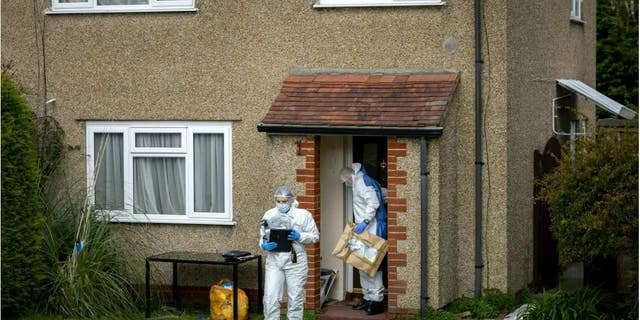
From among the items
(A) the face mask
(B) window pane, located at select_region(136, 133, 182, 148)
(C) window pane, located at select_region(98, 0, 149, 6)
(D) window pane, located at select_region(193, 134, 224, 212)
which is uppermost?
(C) window pane, located at select_region(98, 0, 149, 6)

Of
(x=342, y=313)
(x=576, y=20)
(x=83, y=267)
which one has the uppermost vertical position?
(x=576, y=20)

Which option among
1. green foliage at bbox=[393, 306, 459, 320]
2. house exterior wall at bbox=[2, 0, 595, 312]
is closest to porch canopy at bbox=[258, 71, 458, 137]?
house exterior wall at bbox=[2, 0, 595, 312]

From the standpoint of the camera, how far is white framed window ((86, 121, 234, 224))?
14.3 meters

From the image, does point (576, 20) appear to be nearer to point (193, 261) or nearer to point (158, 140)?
point (158, 140)

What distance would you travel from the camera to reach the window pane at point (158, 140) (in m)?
14.5

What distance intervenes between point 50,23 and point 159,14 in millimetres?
1519

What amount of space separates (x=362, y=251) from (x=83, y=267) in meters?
3.16

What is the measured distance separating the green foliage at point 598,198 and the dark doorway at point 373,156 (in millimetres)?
2218

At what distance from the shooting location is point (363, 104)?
43.1 feet

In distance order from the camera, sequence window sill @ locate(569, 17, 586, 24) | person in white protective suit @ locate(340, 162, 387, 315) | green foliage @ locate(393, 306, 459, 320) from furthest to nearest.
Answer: window sill @ locate(569, 17, 586, 24) → person in white protective suit @ locate(340, 162, 387, 315) → green foliage @ locate(393, 306, 459, 320)

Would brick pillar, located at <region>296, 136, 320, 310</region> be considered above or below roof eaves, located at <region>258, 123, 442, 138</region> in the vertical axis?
below

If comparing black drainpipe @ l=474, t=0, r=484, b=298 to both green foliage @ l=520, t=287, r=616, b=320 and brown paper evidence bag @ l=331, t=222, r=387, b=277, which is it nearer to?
green foliage @ l=520, t=287, r=616, b=320

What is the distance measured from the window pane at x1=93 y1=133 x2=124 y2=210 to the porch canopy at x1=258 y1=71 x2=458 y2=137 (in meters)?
2.49

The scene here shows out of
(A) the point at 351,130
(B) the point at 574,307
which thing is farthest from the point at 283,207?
(B) the point at 574,307
